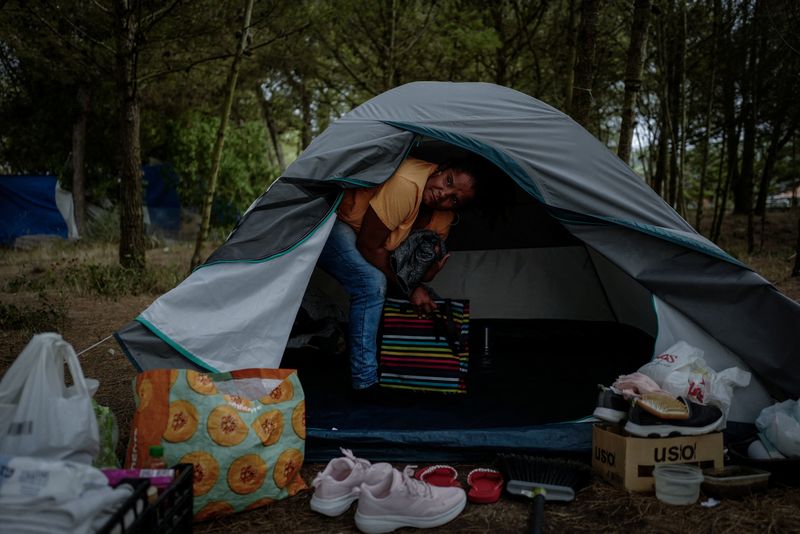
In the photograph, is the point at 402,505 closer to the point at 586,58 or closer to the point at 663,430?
the point at 663,430

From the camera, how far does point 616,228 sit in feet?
9.13

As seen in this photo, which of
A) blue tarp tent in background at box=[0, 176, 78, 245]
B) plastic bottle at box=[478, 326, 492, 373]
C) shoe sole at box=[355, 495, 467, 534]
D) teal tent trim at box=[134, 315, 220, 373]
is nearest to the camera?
shoe sole at box=[355, 495, 467, 534]

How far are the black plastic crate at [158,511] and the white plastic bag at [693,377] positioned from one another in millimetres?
1845

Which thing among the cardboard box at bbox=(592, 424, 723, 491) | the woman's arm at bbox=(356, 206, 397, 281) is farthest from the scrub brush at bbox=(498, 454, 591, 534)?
the woman's arm at bbox=(356, 206, 397, 281)

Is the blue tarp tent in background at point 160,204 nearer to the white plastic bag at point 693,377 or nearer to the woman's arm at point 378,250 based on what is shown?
the woman's arm at point 378,250

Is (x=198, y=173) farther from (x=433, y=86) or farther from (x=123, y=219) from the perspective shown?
(x=433, y=86)

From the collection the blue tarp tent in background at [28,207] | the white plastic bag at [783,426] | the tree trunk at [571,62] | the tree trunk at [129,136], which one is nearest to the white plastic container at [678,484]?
the white plastic bag at [783,426]

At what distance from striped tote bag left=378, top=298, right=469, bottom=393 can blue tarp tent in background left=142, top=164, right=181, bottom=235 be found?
35.1ft

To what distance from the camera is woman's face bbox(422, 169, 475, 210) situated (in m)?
3.17

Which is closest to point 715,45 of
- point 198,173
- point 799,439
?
point 799,439

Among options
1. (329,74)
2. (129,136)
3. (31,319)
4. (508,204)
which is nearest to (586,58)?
→ (508,204)

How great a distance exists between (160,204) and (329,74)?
15.5ft

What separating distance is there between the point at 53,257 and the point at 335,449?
826cm

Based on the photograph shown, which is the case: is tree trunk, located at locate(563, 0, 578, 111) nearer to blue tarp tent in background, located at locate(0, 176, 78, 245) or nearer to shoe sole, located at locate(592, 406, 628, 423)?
shoe sole, located at locate(592, 406, 628, 423)
